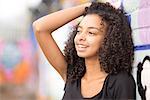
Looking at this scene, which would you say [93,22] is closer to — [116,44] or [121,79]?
[116,44]

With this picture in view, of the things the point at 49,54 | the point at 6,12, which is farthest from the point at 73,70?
the point at 6,12

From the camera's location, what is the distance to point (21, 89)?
141 centimetres

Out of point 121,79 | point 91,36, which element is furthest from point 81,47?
point 121,79

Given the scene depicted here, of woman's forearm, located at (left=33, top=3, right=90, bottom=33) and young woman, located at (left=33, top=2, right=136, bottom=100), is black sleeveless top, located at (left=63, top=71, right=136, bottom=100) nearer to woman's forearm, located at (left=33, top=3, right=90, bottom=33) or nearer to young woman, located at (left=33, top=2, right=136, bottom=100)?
young woman, located at (left=33, top=2, right=136, bottom=100)

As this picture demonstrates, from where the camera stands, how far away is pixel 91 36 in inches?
54.4

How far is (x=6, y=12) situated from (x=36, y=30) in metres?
0.23

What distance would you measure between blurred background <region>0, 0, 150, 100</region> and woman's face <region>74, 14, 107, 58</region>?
0.12 metres

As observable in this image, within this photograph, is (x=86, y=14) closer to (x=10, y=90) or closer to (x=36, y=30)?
(x=36, y=30)

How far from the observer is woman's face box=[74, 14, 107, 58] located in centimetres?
138

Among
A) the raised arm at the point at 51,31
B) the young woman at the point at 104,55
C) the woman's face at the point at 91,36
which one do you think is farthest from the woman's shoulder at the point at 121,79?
the raised arm at the point at 51,31

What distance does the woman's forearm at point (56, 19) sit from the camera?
5.20ft

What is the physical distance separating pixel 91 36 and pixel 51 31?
1.01ft

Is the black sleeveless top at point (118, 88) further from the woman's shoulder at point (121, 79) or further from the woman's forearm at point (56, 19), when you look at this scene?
the woman's forearm at point (56, 19)

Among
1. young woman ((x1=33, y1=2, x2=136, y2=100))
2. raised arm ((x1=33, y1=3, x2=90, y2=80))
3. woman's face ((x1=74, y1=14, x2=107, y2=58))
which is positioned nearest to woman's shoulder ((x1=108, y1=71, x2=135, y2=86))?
young woman ((x1=33, y1=2, x2=136, y2=100))
